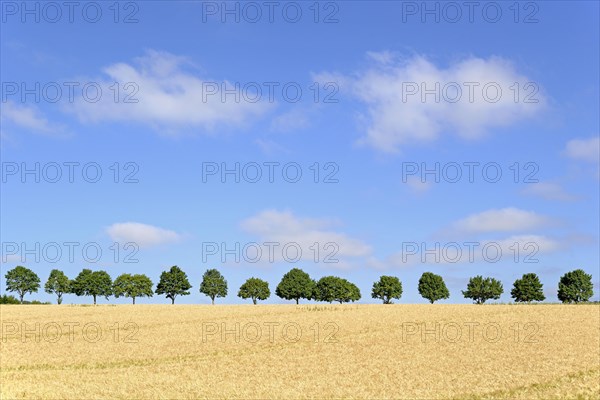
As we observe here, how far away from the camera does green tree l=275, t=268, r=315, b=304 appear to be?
468ft

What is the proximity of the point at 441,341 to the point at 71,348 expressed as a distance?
2864 cm

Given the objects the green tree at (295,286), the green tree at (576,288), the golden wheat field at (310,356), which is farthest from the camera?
the green tree at (295,286)

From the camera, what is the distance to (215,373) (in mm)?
35656

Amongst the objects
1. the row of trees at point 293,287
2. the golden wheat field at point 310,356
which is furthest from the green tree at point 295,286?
the golden wheat field at point 310,356

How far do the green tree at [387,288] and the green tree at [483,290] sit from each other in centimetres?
1574

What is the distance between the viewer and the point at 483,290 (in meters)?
142

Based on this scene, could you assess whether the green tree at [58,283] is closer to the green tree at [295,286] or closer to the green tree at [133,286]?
the green tree at [133,286]

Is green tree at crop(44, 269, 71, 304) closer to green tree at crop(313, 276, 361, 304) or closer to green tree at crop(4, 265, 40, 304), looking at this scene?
green tree at crop(4, 265, 40, 304)

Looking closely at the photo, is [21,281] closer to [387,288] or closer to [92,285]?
[92,285]

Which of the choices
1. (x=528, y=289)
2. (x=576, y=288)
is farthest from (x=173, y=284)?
(x=576, y=288)

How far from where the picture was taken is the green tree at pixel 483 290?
14100 cm

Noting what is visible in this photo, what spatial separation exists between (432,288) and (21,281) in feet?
340

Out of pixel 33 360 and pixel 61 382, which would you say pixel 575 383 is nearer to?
pixel 61 382

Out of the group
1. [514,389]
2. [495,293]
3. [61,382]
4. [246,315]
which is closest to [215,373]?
[61,382]
